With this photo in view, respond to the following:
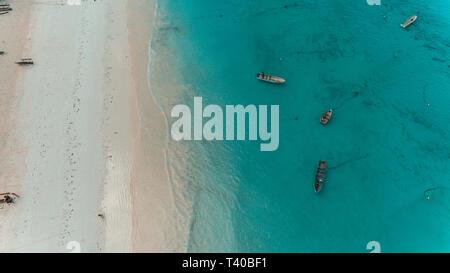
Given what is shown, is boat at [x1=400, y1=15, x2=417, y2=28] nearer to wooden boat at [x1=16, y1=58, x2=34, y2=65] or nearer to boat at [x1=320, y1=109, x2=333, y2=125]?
boat at [x1=320, y1=109, x2=333, y2=125]

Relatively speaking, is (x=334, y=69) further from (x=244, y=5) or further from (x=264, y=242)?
(x=264, y=242)

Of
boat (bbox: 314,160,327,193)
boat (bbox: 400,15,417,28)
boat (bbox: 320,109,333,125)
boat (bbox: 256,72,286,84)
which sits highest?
boat (bbox: 400,15,417,28)

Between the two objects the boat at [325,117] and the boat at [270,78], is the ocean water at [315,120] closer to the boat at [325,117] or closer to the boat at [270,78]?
the boat at [325,117]

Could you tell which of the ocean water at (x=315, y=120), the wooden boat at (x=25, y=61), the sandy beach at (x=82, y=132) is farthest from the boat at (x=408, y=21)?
the wooden boat at (x=25, y=61)

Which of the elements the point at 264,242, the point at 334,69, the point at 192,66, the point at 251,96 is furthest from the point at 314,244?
the point at 192,66

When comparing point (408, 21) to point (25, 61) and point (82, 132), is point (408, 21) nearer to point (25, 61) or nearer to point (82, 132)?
point (82, 132)

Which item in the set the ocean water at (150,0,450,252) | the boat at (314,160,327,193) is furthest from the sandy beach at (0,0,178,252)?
the boat at (314,160,327,193)
